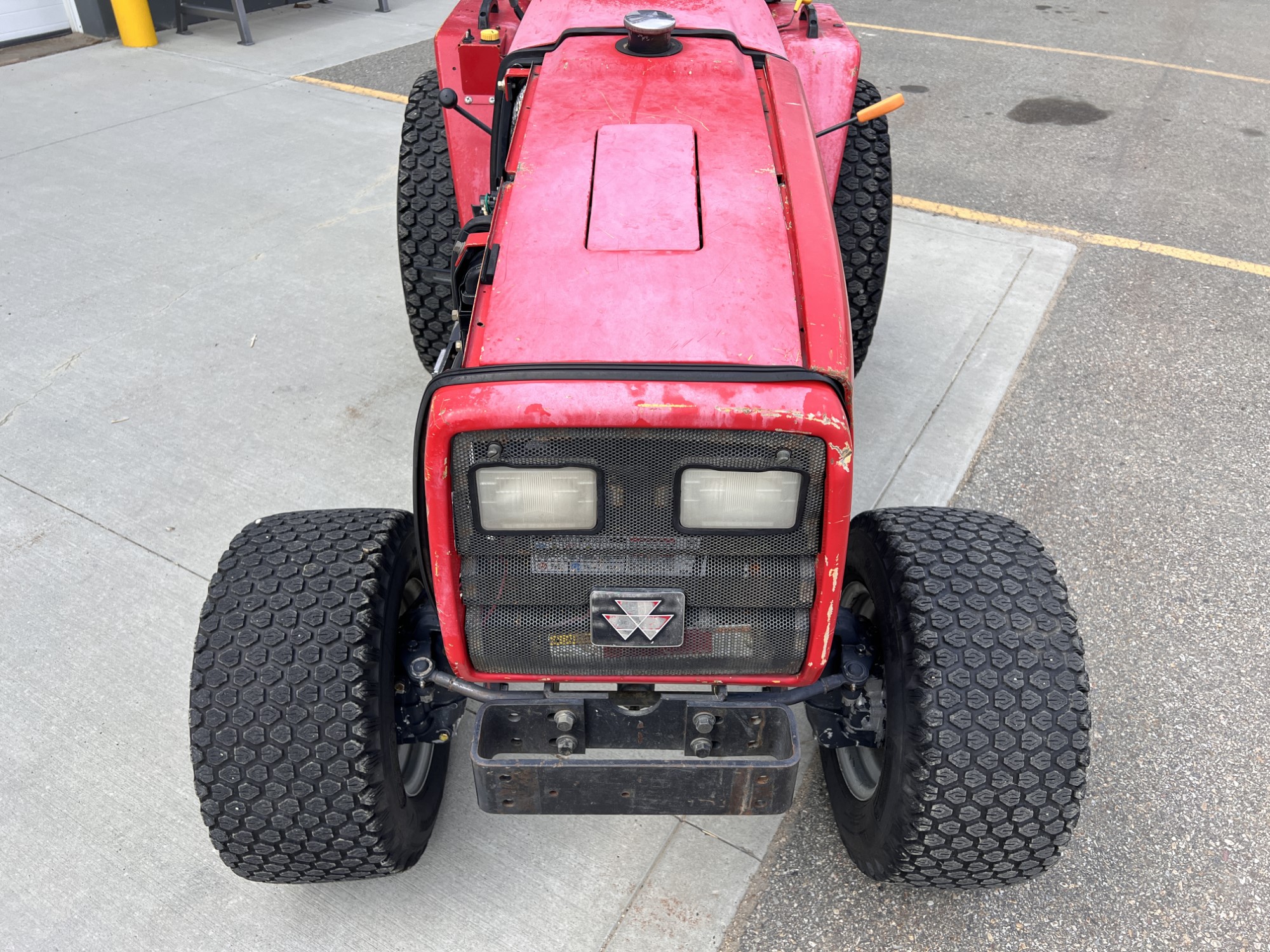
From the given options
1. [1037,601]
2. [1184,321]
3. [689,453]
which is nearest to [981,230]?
[1184,321]

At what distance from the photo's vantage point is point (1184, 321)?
4719 mm

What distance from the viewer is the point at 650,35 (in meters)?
2.56

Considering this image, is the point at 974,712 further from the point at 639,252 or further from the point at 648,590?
the point at 639,252

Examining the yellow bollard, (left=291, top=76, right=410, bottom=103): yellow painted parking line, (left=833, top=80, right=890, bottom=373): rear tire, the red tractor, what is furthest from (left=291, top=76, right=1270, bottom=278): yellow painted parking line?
the yellow bollard

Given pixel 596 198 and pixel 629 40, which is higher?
pixel 629 40

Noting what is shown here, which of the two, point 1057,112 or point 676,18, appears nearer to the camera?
point 676,18

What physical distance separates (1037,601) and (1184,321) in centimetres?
336

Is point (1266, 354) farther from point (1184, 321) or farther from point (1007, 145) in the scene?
point (1007, 145)

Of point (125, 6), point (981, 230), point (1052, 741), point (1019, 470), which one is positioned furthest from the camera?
point (125, 6)

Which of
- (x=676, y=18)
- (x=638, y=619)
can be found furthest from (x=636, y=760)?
(x=676, y=18)

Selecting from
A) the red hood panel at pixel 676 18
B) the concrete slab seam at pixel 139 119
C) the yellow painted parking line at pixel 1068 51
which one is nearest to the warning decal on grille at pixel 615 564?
the red hood panel at pixel 676 18

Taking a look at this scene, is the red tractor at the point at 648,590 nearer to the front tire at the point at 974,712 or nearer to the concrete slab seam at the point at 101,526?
the front tire at the point at 974,712

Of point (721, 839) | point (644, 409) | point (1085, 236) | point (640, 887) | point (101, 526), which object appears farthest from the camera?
point (1085, 236)

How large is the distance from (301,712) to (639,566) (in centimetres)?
79
